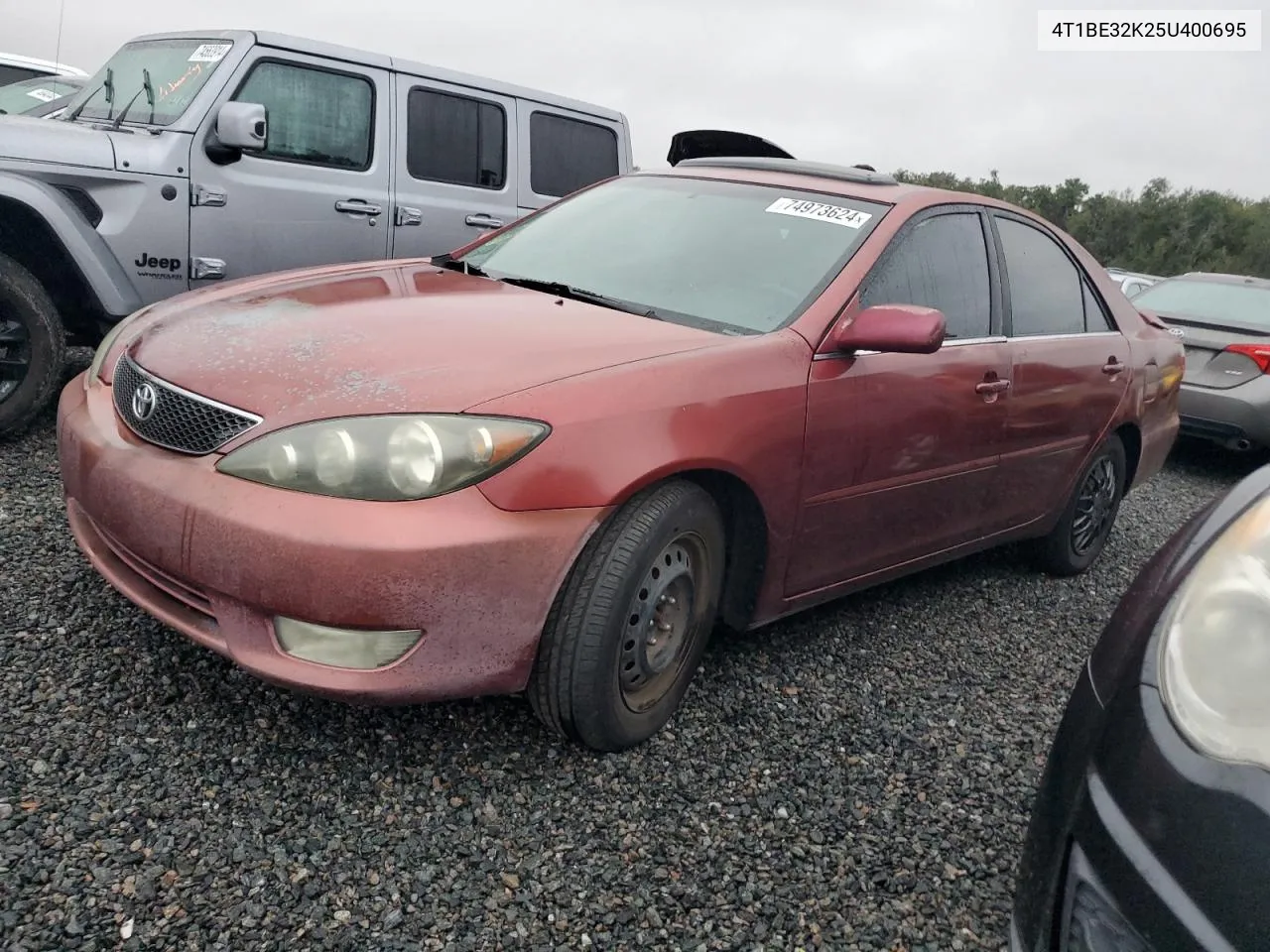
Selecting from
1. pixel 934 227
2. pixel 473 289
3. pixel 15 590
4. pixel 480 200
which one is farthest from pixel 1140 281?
pixel 15 590

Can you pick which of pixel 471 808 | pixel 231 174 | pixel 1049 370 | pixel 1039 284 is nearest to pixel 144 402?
pixel 471 808

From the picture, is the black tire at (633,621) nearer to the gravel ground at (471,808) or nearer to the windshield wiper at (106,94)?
the gravel ground at (471,808)

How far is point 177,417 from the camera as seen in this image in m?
2.30

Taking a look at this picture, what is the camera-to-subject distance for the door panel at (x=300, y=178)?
471cm

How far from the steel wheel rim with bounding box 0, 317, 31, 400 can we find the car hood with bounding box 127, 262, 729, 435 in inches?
58.5

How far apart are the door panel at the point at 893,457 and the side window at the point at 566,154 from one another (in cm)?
350

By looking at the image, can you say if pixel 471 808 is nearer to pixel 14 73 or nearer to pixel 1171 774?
pixel 1171 774

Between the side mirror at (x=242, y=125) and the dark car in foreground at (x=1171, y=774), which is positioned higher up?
the side mirror at (x=242, y=125)

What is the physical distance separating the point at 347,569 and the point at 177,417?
24.0 inches

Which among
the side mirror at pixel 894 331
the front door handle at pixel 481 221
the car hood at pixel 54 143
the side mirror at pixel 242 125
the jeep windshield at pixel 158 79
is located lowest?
the side mirror at pixel 894 331

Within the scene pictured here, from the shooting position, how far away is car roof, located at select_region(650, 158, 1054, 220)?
3.30m

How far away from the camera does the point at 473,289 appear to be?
9.86ft

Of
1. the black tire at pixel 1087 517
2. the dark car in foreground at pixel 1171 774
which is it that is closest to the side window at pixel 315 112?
the black tire at pixel 1087 517

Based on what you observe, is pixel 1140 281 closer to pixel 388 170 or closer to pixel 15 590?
pixel 388 170
